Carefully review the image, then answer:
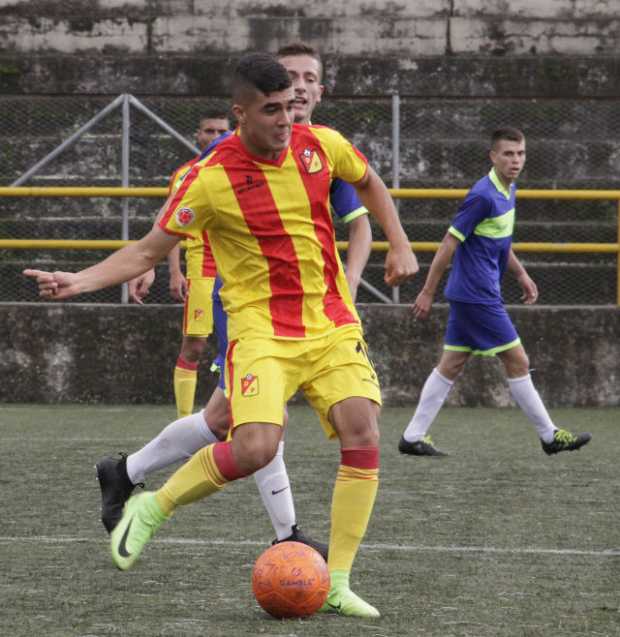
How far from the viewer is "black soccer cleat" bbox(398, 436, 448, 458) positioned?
31.2ft

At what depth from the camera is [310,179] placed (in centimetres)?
520

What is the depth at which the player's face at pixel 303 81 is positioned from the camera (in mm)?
5941

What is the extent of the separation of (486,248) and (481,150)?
18.3ft

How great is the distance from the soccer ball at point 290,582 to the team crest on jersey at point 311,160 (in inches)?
48.1

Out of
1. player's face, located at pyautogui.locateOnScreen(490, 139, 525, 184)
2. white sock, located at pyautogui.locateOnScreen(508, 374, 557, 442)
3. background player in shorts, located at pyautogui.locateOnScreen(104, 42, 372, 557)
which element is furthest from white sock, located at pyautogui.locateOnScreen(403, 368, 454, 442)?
background player in shorts, located at pyautogui.locateOnScreen(104, 42, 372, 557)

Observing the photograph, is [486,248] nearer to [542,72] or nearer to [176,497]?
[176,497]

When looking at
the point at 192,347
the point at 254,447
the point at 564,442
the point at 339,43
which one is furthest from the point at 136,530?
the point at 339,43

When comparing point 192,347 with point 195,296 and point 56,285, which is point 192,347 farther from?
point 56,285

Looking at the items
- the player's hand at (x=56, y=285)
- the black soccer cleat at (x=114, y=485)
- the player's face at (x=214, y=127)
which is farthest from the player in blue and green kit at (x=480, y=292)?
the player's hand at (x=56, y=285)

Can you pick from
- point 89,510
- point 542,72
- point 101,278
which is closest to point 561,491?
point 89,510

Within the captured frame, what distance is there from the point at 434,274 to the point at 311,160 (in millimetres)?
4348

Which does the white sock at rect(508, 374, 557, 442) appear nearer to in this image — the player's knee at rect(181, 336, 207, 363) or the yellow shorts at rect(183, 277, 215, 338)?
the yellow shorts at rect(183, 277, 215, 338)

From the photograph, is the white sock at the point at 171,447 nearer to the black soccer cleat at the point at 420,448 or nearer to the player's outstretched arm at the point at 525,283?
the black soccer cleat at the point at 420,448

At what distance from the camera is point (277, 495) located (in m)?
5.51
